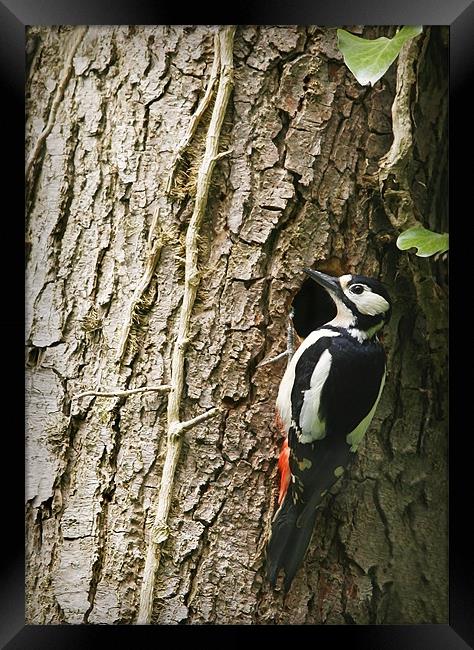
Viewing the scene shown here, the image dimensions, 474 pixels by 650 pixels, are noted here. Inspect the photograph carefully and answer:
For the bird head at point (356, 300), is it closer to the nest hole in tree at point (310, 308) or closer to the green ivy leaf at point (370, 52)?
the nest hole in tree at point (310, 308)

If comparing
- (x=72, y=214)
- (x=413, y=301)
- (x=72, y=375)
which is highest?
(x=72, y=214)

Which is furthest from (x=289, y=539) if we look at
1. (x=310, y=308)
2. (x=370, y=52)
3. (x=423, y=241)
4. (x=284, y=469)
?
(x=370, y=52)

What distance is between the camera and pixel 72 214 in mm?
1390

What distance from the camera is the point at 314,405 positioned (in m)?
1.32

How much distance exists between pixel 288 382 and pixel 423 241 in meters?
0.40

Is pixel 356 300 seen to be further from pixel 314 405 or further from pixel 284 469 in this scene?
pixel 284 469

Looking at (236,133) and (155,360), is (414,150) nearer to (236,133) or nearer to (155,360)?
(236,133)

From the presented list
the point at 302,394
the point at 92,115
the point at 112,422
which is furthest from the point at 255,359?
the point at 92,115

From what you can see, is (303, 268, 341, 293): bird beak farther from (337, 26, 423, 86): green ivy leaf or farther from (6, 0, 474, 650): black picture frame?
(337, 26, 423, 86): green ivy leaf

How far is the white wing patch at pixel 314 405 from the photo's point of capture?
132cm

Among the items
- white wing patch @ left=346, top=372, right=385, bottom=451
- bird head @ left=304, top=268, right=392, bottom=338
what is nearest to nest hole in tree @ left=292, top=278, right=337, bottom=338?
bird head @ left=304, top=268, right=392, bottom=338

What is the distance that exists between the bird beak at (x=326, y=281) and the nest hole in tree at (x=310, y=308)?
1 cm
